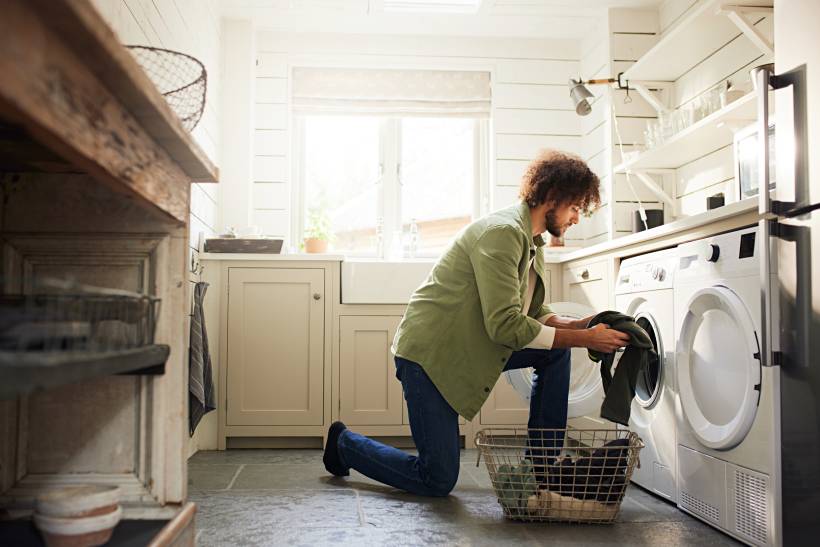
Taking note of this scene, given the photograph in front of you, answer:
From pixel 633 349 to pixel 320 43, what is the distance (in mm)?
2777

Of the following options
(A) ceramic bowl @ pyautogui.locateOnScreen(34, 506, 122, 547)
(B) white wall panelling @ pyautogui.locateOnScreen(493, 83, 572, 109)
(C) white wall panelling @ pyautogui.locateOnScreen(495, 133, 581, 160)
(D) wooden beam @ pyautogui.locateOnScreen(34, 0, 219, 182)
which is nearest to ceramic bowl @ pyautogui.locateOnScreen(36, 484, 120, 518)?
(A) ceramic bowl @ pyautogui.locateOnScreen(34, 506, 122, 547)

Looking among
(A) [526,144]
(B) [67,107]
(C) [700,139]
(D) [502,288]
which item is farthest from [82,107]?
(A) [526,144]

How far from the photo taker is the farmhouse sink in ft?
11.6

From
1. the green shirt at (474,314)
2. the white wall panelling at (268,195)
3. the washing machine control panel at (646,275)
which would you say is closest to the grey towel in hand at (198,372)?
the green shirt at (474,314)

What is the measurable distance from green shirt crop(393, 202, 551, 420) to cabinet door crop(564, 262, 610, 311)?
82 cm

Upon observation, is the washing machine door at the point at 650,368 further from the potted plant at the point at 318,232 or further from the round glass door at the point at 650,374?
the potted plant at the point at 318,232

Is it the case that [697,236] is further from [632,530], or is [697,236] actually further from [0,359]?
[0,359]

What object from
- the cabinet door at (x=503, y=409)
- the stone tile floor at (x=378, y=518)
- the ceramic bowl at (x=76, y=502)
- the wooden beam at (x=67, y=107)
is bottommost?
the stone tile floor at (x=378, y=518)

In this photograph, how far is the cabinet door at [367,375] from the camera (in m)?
3.51

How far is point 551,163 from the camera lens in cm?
234

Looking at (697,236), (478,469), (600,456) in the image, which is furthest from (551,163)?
(478,469)

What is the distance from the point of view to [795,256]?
69.0 inches

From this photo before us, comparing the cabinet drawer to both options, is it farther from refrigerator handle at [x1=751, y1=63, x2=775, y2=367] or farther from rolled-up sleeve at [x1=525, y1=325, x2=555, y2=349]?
refrigerator handle at [x1=751, y1=63, x2=775, y2=367]

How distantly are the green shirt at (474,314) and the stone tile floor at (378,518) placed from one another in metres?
0.34
